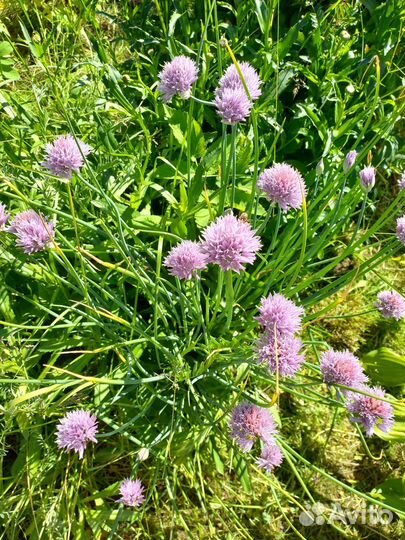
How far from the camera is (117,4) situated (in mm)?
1888

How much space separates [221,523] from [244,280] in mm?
572

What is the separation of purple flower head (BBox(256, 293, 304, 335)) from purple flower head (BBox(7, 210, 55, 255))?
374 mm

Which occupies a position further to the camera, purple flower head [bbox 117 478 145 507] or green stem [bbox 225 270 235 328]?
purple flower head [bbox 117 478 145 507]

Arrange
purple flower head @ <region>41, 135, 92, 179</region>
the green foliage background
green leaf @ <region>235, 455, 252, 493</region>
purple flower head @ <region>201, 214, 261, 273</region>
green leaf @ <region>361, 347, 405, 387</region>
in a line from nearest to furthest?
purple flower head @ <region>201, 214, 261, 273</region> < purple flower head @ <region>41, 135, 92, 179</region> < the green foliage background < green leaf @ <region>235, 455, 252, 493</region> < green leaf @ <region>361, 347, 405, 387</region>

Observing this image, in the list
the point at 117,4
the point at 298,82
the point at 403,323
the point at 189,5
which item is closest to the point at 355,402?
the point at 403,323

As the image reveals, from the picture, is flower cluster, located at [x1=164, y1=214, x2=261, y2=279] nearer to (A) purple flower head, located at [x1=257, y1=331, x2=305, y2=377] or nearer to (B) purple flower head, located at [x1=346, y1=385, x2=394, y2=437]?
(A) purple flower head, located at [x1=257, y1=331, x2=305, y2=377]

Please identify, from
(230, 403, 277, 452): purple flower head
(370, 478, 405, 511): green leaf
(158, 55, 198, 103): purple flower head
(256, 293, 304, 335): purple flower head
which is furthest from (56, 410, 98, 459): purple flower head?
(370, 478, 405, 511): green leaf

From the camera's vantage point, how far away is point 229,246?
74 cm

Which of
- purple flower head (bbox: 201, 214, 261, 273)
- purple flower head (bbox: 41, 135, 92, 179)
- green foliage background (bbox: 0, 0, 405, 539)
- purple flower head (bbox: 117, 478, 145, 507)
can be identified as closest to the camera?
purple flower head (bbox: 201, 214, 261, 273)

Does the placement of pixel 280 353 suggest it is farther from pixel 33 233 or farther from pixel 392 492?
pixel 392 492

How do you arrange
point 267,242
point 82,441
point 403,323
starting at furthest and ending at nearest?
point 403,323 < point 267,242 < point 82,441

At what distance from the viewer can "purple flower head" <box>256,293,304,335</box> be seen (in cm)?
78

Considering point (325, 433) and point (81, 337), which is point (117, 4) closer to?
point (81, 337)

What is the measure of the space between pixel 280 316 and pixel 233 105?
0.35 m
